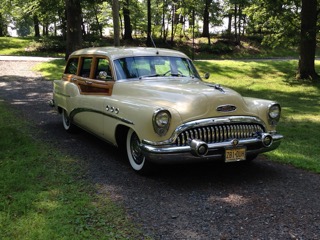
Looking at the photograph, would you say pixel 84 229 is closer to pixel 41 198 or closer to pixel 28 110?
pixel 41 198

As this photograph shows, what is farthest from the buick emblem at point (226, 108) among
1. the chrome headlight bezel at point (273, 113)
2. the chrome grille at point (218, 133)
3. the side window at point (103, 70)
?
the side window at point (103, 70)

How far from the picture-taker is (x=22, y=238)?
3.36m

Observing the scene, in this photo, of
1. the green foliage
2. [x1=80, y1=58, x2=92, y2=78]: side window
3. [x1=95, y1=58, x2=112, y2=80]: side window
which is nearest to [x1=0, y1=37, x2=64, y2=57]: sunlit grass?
the green foliage

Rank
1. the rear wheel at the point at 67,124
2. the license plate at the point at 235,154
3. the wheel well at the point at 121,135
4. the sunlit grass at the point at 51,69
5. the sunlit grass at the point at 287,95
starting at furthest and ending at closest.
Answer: the sunlit grass at the point at 51,69, the rear wheel at the point at 67,124, the sunlit grass at the point at 287,95, the wheel well at the point at 121,135, the license plate at the point at 235,154

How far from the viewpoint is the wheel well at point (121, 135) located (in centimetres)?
547

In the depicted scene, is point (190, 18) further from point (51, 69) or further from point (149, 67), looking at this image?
point (149, 67)

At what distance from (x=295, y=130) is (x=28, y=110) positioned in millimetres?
7133

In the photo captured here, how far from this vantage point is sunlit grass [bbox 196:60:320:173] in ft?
21.0

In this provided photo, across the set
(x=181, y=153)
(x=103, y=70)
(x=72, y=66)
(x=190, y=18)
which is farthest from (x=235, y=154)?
(x=190, y=18)

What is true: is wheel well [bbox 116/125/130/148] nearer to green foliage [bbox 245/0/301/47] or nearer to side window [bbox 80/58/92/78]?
side window [bbox 80/58/92/78]

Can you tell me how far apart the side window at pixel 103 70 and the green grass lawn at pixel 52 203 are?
1.44m

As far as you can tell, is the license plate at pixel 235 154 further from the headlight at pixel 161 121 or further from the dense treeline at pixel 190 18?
the dense treeline at pixel 190 18

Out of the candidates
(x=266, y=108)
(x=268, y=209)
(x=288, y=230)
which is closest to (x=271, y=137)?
(x=266, y=108)

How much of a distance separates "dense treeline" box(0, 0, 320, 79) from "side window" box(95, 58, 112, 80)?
7.67 metres
